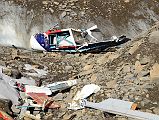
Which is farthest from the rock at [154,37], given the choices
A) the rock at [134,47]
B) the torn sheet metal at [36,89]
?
the torn sheet metal at [36,89]

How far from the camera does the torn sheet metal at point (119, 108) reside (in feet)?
55.4

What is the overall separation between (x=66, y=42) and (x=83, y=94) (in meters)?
10.5

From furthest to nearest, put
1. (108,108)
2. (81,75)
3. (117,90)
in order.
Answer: (81,75) < (117,90) < (108,108)

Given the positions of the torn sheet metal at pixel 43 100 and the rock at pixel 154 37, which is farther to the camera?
the rock at pixel 154 37

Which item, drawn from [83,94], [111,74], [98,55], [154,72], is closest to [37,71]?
[98,55]

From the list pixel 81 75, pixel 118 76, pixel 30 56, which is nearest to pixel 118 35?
pixel 30 56

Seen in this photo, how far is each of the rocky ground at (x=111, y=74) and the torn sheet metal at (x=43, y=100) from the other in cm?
32

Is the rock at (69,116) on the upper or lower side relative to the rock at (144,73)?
lower

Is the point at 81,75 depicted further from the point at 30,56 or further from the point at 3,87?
the point at 30,56

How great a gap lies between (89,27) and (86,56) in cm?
366

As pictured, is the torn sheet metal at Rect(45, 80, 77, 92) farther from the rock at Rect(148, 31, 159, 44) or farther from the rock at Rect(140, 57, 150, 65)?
the rock at Rect(148, 31, 159, 44)

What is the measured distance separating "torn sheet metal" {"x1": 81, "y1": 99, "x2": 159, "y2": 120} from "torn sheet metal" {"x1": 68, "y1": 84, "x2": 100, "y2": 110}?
1.51 ft

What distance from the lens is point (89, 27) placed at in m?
31.5

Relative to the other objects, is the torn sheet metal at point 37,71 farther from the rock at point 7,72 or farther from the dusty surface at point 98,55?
the rock at point 7,72
